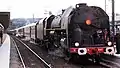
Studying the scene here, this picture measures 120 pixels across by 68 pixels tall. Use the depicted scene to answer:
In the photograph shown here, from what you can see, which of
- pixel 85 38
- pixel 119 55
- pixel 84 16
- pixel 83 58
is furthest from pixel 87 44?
pixel 119 55

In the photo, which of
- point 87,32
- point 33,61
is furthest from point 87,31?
point 33,61

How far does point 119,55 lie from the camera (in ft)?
57.1

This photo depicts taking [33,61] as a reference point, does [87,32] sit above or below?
above

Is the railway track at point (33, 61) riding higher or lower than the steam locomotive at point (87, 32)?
lower

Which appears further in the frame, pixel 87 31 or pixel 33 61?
pixel 33 61

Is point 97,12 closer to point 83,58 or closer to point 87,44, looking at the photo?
point 87,44

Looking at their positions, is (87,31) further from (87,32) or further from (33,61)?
(33,61)

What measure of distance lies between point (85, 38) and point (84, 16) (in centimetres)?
119

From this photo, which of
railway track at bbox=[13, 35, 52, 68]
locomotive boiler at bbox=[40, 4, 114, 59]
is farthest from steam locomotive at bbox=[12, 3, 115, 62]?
railway track at bbox=[13, 35, 52, 68]

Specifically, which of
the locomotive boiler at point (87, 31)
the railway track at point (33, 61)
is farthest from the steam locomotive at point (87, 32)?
the railway track at point (33, 61)

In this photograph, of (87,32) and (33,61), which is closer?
(87,32)

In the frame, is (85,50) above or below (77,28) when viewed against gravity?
below

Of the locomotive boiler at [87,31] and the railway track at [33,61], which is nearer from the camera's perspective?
the locomotive boiler at [87,31]

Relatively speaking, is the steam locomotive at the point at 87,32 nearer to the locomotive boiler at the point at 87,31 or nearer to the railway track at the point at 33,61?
the locomotive boiler at the point at 87,31
